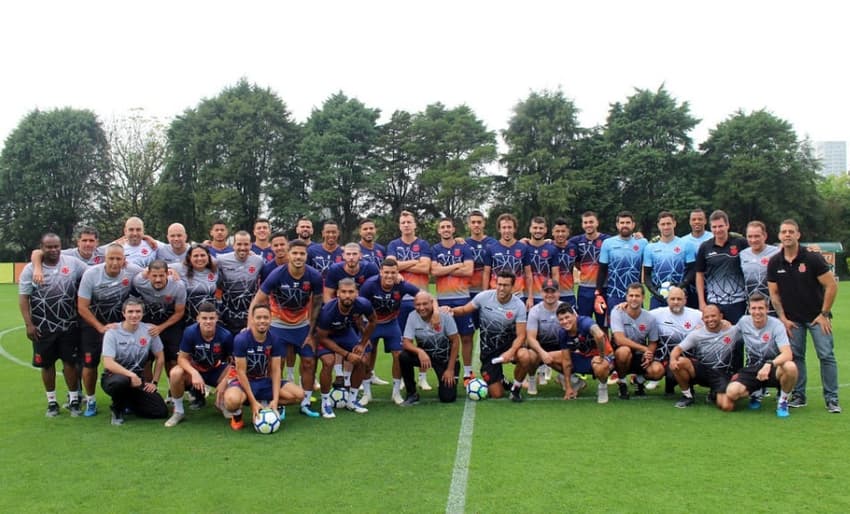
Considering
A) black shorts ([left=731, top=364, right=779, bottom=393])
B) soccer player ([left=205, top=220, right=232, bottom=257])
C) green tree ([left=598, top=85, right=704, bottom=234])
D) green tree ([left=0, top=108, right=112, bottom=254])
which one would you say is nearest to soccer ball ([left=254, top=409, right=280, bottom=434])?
soccer player ([left=205, top=220, right=232, bottom=257])

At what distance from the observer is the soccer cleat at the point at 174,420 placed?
5.92m

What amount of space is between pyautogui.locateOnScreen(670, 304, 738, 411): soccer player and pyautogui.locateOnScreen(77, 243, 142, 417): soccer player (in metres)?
5.52

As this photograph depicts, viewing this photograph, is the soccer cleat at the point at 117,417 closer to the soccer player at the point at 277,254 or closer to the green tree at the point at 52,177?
the soccer player at the point at 277,254

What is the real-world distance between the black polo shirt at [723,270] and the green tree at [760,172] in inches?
1320

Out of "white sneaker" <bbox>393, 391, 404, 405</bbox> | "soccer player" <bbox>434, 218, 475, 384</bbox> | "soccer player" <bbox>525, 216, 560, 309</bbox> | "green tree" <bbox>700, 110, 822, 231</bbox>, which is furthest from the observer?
"green tree" <bbox>700, 110, 822, 231</bbox>

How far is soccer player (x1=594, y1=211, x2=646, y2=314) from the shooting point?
25.2ft

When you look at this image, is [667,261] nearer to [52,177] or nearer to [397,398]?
[397,398]

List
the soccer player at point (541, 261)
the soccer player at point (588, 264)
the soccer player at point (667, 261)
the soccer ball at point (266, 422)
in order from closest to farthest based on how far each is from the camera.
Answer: the soccer ball at point (266, 422) → the soccer player at point (667, 261) → the soccer player at point (541, 261) → the soccer player at point (588, 264)

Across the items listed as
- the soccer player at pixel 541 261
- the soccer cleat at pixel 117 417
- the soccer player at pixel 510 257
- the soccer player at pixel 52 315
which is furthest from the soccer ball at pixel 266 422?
the soccer player at pixel 541 261

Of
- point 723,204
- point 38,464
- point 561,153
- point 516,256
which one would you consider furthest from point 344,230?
point 38,464

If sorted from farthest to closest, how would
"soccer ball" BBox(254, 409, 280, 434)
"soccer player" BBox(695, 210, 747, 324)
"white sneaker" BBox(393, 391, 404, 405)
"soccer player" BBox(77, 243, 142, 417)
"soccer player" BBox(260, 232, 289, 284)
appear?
"soccer player" BBox(260, 232, 289, 284) → "soccer player" BBox(695, 210, 747, 324) → "white sneaker" BBox(393, 391, 404, 405) → "soccer player" BBox(77, 243, 142, 417) → "soccer ball" BBox(254, 409, 280, 434)

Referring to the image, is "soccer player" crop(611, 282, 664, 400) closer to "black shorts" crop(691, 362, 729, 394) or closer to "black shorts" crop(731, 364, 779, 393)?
"black shorts" crop(691, 362, 729, 394)

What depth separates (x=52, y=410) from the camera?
21.0 ft

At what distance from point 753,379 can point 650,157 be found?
3366 centimetres
